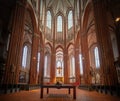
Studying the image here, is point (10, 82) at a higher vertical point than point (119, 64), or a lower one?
lower

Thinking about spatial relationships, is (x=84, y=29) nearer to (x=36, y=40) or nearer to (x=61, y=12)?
(x=36, y=40)

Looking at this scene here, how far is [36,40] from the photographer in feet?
61.7

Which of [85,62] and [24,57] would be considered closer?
[85,62]

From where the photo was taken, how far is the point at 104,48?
9844 mm

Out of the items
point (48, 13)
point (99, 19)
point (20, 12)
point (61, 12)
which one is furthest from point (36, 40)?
point (61, 12)

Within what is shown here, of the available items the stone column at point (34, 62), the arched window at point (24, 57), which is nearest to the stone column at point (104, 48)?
the stone column at point (34, 62)

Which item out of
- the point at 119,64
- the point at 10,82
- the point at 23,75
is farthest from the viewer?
the point at 23,75

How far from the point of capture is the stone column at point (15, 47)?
9604mm

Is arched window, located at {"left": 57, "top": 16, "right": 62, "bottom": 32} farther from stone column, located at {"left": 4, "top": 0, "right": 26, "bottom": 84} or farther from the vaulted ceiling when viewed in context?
stone column, located at {"left": 4, "top": 0, "right": 26, "bottom": 84}

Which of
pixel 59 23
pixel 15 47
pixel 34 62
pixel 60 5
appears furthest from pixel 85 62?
pixel 60 5

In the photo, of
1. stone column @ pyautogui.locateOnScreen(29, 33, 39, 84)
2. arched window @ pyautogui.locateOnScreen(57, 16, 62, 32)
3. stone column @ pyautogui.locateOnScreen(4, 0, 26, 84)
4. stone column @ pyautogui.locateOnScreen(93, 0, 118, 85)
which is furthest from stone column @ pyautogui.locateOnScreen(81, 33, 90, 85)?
arched window @ pyautogui.locateOnScreen(57, 16, 62, 32)

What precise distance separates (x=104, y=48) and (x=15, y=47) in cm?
855

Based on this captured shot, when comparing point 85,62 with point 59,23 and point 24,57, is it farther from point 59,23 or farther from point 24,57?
point 59,23

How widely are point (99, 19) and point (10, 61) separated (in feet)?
31.5
